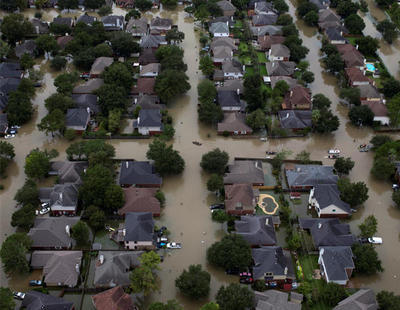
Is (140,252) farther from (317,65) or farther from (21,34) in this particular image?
(21,34)

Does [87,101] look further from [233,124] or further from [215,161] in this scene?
[215,161]

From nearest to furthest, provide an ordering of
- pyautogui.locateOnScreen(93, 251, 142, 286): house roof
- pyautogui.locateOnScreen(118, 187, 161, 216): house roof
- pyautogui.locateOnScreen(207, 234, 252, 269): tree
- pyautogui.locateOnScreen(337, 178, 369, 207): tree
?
pyautogui.locateOnScreen(93, 251, 142, 286): house roof → pyautogui.locateOnScreen(207, 234, 252, 269): tree → pyautogui.locateOnScreen(118, 187, 161, 216): house roof → pyautogui.locateOnScreen(337, 178, 369, 207): tree

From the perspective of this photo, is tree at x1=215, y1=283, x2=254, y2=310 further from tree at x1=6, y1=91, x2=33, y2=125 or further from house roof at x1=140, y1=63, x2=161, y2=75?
house roof at x1=140, y1=63, x2=161, y2=75

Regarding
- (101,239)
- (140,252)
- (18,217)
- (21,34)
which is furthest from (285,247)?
(21,34)

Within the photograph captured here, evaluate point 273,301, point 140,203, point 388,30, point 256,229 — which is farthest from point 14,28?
point 388,30

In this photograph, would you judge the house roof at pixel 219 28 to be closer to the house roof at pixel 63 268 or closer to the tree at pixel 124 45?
the tree at pixel 124 45

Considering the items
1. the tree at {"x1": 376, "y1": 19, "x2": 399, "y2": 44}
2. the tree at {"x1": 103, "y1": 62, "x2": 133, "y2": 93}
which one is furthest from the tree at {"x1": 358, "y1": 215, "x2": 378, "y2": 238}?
the tree at {"x1": 376, "y1": 19, "x2": 399, "y2": 44}
